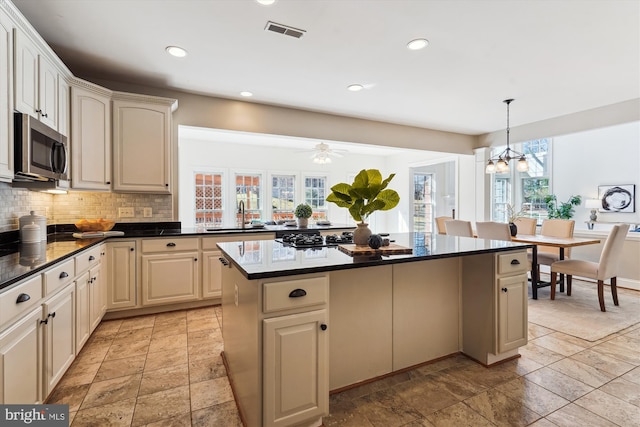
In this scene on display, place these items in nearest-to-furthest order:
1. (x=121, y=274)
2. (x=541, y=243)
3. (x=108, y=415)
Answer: (x=108, y=415) < (x=121, y=274) < (x=541, y=243)

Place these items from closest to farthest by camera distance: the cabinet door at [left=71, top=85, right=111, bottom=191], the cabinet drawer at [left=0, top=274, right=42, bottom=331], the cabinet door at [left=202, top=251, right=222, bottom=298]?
the cabinet drawer at [left=0, top=274, right=42, bottom=331], the cabinet door at [left=71, top=85, right=111, bottom=191], the cabinet door at [left=202, top=251, right=222, bottom=298]

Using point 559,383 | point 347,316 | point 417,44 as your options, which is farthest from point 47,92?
point 559,383

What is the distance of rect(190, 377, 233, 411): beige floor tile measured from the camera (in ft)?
6.10

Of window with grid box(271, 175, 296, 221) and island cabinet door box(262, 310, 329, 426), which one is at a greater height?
window with grid box(271, 175, 296, 221)

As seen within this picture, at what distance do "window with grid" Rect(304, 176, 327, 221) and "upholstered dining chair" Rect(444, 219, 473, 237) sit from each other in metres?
3.21

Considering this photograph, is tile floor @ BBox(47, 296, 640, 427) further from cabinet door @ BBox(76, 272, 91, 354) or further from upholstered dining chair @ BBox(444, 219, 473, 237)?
upholstered dining chair @ BBox(444, 219, 473, 237)

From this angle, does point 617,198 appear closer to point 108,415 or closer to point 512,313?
point 512,313

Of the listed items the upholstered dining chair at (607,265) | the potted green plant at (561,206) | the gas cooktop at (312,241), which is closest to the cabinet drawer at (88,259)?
the gas cooktop at (312,241)

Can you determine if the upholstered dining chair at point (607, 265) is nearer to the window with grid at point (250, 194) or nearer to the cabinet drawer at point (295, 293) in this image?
the cabinet drawer at point (295, 293)

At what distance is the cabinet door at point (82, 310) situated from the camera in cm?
222

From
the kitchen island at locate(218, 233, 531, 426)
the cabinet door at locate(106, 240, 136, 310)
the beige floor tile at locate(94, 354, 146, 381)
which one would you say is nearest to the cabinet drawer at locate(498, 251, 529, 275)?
the kitchen island at locate(218, 233, 531, 426)

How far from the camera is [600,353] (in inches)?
96.7

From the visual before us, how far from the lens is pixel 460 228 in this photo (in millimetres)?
4465

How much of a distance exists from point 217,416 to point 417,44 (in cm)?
300
